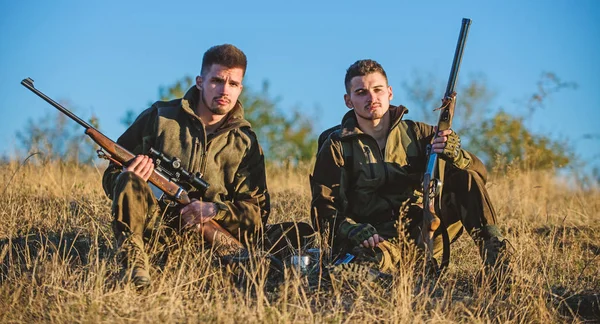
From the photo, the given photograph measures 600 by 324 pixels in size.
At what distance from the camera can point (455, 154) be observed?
5977 millimetres

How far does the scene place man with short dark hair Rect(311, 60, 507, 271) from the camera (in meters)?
5.95

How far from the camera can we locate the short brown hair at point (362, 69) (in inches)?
255

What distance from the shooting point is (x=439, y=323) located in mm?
4797

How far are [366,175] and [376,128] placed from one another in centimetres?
45

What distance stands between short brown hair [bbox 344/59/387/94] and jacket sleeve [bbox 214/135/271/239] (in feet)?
3.36

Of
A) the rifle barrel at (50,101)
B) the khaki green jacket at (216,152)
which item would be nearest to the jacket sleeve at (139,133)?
the khaki green jacket at (216,152)

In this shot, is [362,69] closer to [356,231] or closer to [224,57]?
[224,57]

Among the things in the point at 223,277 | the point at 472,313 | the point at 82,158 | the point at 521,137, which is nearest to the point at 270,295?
the point at 223,277

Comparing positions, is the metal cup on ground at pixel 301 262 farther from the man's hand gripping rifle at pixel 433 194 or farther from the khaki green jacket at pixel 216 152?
the man's hand gripping rifle at pixel 433 194

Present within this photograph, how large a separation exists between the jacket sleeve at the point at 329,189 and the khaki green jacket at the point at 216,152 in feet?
1.77

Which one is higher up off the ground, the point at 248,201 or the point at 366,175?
the point at 366,175

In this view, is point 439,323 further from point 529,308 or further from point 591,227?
point 591,227

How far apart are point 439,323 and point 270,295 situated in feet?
4.05

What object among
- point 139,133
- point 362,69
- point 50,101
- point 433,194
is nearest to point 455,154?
point 433,194
